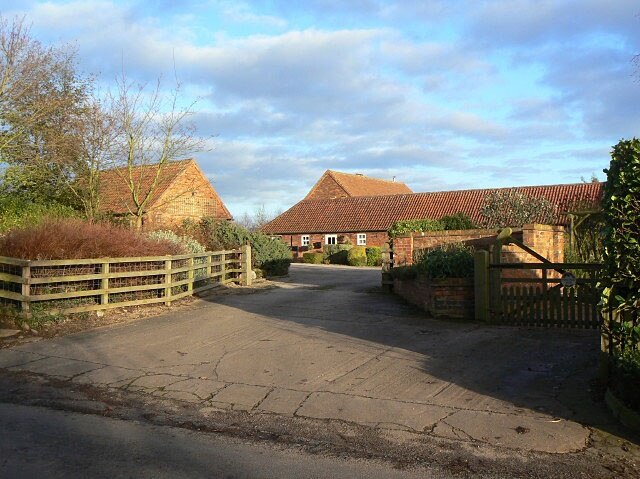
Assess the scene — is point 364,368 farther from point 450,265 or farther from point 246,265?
point 246,265

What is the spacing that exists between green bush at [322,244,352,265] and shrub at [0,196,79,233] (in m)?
22.6

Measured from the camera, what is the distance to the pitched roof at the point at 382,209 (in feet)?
135

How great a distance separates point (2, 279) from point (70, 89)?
50.1ft

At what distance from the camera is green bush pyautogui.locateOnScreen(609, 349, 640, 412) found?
5359 millimetres

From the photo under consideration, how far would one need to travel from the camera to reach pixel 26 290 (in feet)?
35.8

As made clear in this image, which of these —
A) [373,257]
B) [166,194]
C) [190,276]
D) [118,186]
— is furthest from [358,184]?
[190,276]

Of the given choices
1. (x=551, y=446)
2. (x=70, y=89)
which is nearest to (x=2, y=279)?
(x=551, y=446)

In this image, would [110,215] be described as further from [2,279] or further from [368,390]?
[368,390]

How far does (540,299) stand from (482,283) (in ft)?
3.45

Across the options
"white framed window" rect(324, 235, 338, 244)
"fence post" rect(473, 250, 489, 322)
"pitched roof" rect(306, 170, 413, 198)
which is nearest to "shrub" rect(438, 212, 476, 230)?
"fence post" rect(473, 250, 489, 322)

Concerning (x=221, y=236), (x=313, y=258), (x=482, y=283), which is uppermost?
(x=221, y=236)

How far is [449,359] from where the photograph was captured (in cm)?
806

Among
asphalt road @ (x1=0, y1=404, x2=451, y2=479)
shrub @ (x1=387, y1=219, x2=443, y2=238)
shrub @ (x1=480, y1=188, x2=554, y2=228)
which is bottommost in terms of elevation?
asphalt road @ (x1=0, y1=404, x2=451, y2=479)

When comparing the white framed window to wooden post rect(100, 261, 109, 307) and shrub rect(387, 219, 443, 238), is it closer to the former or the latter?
shrub rect(387, 219, 443, 238)
